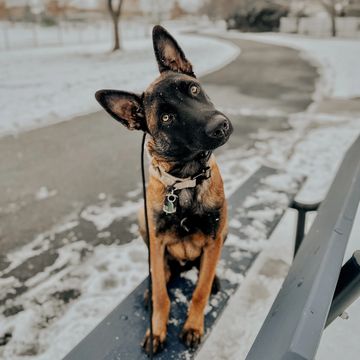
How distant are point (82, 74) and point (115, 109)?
41.2 ft

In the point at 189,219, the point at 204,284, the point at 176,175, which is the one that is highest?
the point at 176,175

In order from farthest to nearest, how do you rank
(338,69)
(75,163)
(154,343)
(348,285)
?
(338,69) → (75,163) → (154,343) → (348,285)

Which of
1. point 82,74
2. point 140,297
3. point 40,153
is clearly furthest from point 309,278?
point 82,74

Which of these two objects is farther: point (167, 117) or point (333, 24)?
point (333, 24)

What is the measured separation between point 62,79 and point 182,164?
38.5 feet

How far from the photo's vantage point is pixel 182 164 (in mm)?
2180

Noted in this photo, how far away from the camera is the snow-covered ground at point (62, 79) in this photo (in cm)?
853

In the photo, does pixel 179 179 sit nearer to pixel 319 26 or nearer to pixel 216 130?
pixel 216 130

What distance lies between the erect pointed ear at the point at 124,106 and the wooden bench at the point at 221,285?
3.48 feet

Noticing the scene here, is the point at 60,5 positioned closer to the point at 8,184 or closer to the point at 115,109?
the point at 8,184

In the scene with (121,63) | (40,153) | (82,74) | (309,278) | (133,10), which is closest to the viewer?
(309,278)

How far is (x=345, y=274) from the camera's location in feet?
4.82

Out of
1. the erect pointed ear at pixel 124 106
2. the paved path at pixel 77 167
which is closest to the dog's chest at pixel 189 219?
the erect pointed ear at pixel 124 106

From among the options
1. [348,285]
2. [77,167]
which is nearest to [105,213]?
[77,167]
